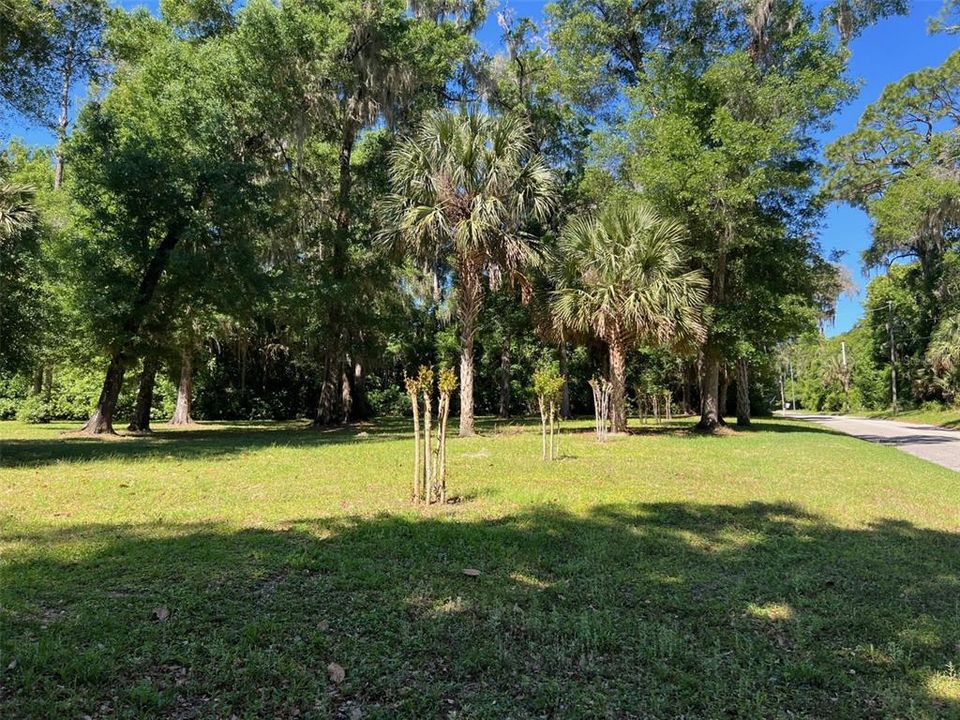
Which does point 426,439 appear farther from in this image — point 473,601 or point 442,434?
point 473,601

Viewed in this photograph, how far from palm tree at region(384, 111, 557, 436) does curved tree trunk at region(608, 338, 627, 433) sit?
3284 millimetres

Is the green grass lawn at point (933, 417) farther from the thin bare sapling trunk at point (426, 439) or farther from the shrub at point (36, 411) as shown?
the shrub at point (36, 411)

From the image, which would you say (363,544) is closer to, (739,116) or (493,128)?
(493,128)

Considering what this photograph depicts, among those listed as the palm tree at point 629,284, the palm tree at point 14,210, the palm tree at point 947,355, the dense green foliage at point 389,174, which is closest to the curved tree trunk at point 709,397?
the dense green foliage at point 389,174

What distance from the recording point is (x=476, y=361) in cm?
2908

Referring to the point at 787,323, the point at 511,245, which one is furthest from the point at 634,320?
the point at 787,323

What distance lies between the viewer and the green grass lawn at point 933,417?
28650 millimetres

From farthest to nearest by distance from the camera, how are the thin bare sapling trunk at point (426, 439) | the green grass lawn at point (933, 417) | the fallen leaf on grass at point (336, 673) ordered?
the green grass lawn at point (933, 417) → the thin bare sapling trunk at point (426, 439) → the fallen leaf on grass at point (336, 673)

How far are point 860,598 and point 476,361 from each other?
25161mm

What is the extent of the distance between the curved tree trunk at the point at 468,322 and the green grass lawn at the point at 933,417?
2323cm

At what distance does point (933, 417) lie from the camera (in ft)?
105

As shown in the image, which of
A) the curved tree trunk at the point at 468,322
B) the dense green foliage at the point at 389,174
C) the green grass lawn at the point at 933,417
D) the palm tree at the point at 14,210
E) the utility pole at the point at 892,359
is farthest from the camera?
the utility pole at the point at 892,359

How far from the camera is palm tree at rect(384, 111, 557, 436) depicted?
47.4 ft

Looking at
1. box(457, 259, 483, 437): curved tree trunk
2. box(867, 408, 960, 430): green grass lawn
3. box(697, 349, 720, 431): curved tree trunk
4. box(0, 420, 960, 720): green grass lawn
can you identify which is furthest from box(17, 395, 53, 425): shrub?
box(867, 408, 960, 430): green grass lawn
